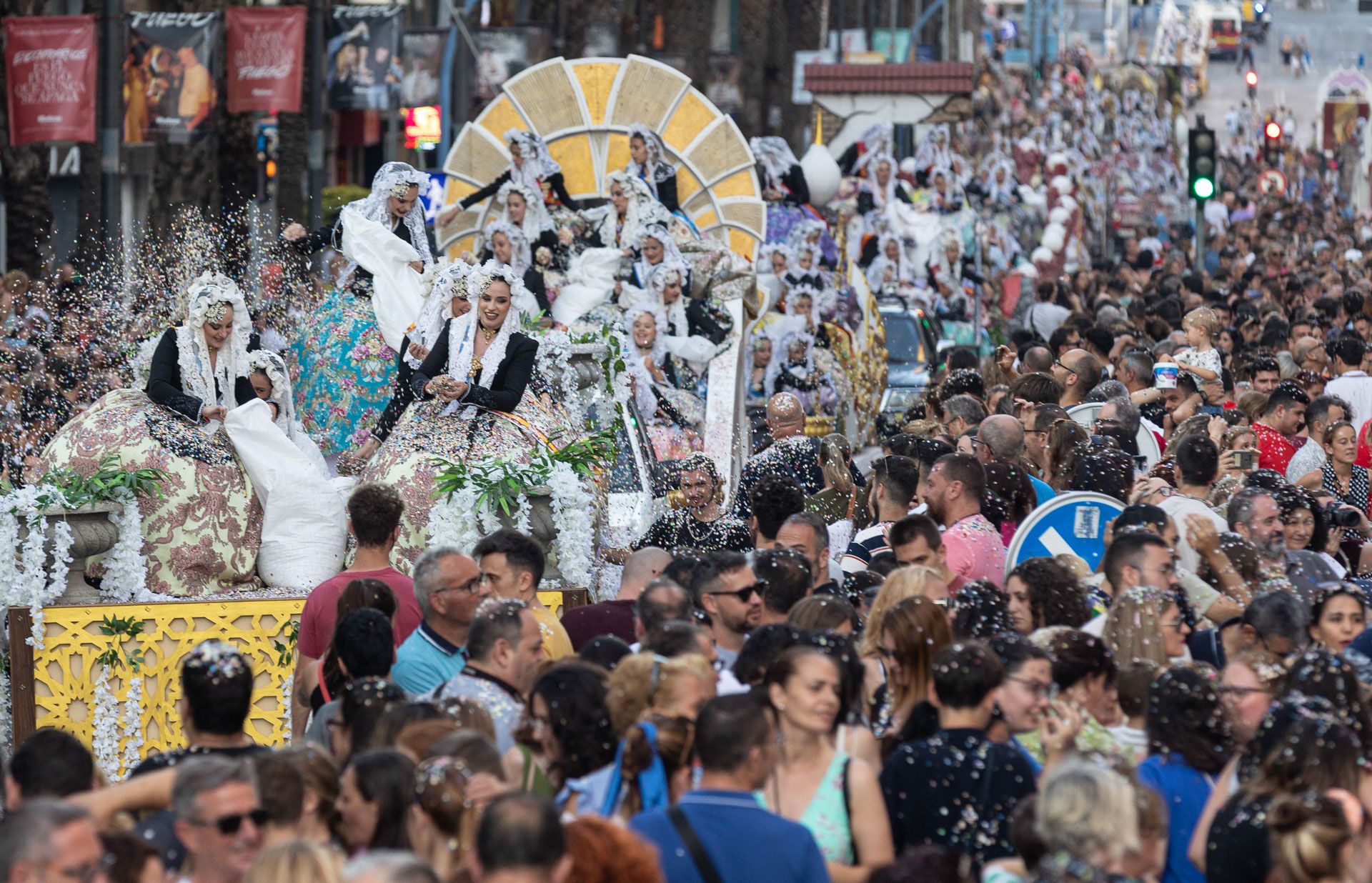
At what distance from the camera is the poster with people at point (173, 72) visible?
Result: 25000 mm

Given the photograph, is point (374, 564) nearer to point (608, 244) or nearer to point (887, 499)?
point (887, 499)

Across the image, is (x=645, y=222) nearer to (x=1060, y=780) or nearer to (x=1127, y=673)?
(x=1127, y=673)

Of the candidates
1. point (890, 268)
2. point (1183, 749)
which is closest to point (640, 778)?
point (1183, 749)

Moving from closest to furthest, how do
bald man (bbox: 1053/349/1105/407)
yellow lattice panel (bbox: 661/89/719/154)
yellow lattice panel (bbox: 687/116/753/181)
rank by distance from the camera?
bald man (bbox: 1053/349/1105/407), yellow lattice panel (bbox: 661/89/719/154), yellow lattice panel (bbox: 687/116/753/181)

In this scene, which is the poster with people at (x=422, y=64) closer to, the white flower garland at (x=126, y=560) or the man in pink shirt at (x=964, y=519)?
the white flower garland at (x=126, y=560)

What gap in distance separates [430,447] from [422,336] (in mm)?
626

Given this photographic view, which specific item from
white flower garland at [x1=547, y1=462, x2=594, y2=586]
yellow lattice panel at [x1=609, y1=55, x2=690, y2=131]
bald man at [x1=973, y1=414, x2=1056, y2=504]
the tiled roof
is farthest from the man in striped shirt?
the tiled roof

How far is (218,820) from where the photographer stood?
18.1ft

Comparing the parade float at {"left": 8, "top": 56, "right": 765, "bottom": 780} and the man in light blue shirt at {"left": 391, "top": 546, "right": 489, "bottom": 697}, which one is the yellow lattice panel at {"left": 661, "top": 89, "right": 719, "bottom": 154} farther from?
the man in light blue shirt at {"left": 391, "top": 546, "right": 489, "bottom": 697}

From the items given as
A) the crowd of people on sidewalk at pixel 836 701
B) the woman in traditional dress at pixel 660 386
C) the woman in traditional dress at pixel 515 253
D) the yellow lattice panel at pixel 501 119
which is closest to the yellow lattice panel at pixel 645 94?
the yellow lattice panel at pixel 501 119

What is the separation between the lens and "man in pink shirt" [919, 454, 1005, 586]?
371 inches

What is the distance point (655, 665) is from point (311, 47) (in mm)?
25179

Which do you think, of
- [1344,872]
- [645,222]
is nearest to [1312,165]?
[645,222]

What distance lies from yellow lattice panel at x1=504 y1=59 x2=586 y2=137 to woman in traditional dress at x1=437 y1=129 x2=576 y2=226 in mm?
687
